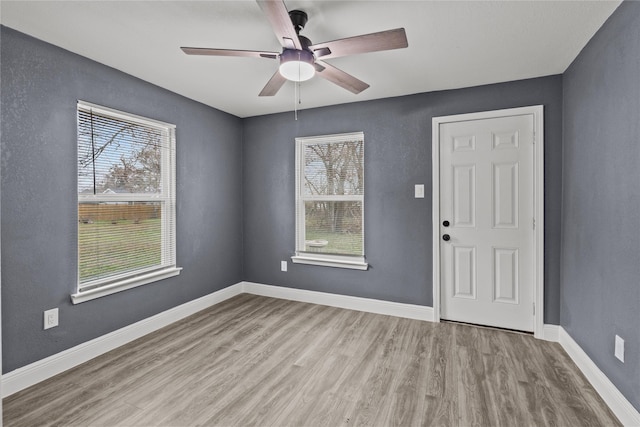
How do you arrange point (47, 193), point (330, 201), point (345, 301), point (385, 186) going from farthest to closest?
point (330, 201)
point (345, 301)
point (385, 186)
point (47, 193)

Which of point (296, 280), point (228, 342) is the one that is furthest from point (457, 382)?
point (296, 280)

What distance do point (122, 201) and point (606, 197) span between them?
141 inches

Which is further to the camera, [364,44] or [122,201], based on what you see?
[122,201]

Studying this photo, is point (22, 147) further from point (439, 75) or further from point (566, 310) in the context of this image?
point (566, 310)

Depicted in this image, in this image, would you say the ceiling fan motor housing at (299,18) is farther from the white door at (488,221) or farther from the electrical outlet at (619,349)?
the electrical outlet at (619,349)

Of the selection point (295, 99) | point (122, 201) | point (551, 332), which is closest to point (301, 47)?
point (295, 99)

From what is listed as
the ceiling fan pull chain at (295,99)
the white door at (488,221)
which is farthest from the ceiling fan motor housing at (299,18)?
the white door at (488,221)

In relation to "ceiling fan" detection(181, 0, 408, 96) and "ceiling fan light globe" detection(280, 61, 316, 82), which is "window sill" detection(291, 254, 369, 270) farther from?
"ceiling fan light globe" detection(280, 61, 316, 82)

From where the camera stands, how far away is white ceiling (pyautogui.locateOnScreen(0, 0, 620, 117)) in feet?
6.19

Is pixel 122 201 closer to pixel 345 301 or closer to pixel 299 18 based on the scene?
pixel 299 18

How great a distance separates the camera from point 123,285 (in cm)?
280

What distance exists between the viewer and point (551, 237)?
2869 millimetres

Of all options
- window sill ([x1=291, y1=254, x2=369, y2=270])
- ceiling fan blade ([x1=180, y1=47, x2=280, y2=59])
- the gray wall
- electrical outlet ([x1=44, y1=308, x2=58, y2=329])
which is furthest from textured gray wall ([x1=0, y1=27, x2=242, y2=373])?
the gray wall

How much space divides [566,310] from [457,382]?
125 cm
